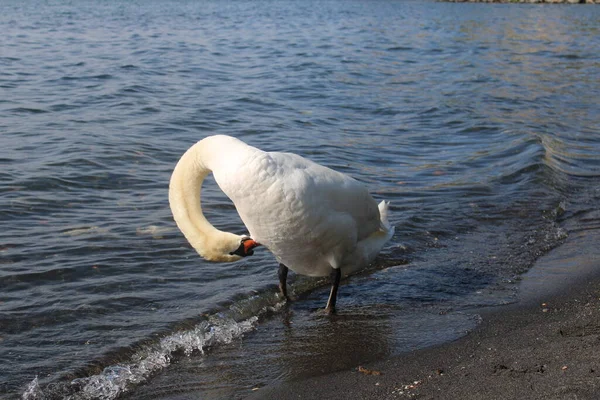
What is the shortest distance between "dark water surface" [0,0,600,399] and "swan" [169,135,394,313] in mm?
671

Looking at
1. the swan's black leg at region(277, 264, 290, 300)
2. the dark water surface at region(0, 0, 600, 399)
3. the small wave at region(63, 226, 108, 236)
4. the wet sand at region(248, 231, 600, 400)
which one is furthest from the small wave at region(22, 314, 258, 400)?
the small wave at region(63, 226, 108, 236)

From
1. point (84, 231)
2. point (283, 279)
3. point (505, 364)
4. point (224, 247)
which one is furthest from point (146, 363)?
point (84, 231)

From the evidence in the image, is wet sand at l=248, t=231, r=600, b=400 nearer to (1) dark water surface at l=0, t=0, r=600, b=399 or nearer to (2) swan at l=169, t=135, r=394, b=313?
(1) dark water surface at l=0, t=0, r=600, b=399

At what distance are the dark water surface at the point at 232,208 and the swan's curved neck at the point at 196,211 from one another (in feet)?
2.49

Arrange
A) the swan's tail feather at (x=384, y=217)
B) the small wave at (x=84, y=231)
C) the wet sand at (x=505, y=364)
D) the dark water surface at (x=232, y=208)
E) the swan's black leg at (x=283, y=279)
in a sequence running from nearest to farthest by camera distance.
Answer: the wet sand at (x=505, y=364) < the dark water surface at (x=232, y=208) < the swan's black leg at (x=283, y=279) < the swan's tail feather at (x=384, y=217) < the small wave at (x=84, y=231)

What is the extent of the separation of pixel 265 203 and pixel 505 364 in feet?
6.06

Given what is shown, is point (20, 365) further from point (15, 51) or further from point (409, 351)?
point (15, 51)

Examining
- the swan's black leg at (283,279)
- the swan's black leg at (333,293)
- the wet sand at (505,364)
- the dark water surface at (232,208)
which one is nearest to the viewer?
the wet sand at (505,364)

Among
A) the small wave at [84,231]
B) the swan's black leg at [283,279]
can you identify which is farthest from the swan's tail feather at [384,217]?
the small wave at [84,231]

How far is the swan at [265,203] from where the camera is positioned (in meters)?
5.30

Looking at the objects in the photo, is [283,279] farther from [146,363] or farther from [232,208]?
[232,208]

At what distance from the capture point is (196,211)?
17.9 ft

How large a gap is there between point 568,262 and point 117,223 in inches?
179

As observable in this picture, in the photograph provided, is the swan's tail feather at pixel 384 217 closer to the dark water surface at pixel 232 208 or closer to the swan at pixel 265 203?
the dark water surface at pixel 232 208
